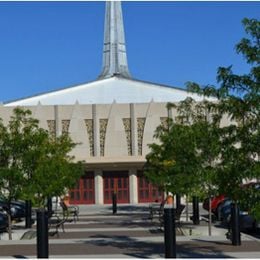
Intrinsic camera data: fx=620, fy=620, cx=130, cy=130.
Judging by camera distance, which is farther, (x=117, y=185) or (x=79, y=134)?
(x=79, y=134)

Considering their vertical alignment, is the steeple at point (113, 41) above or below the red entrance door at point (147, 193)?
above

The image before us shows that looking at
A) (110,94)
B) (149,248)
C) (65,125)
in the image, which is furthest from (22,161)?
(110,94)

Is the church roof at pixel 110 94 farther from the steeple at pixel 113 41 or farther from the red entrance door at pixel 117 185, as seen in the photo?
the steeple at pixel 113 41

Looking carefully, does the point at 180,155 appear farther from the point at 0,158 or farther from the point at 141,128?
the point at 141,128

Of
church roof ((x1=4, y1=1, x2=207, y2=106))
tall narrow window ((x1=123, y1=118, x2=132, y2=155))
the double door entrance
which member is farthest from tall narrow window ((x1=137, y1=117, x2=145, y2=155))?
church roof ((x1=4, y1=1, x2=207, y2=106))

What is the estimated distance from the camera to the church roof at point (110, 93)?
7375 cm

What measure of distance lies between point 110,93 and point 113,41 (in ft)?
155

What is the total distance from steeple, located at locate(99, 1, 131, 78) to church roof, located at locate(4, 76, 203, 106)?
139 ft

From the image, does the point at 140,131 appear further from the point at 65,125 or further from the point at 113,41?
the point at 113,41

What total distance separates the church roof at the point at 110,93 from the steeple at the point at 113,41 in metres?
42.2

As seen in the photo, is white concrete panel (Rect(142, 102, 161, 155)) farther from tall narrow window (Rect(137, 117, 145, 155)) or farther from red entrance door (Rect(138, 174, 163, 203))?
red entrance door (Rect(138, 174, 163, 203))

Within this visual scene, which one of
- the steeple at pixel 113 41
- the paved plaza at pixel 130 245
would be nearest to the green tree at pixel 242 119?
the paved plaza at pixel 130 245

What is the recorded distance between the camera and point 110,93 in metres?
78.1

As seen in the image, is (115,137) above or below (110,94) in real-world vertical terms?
below
